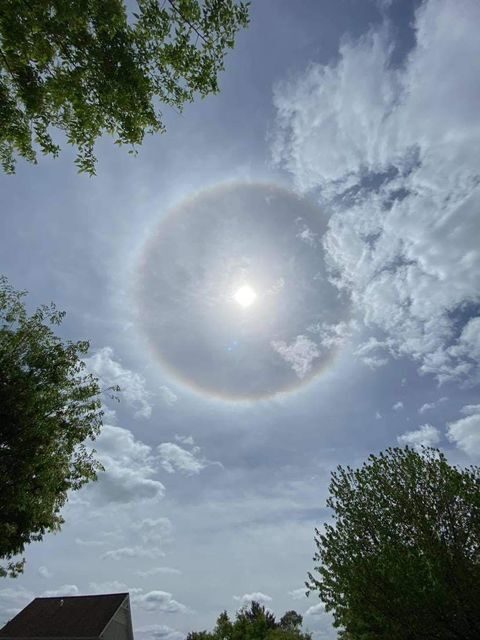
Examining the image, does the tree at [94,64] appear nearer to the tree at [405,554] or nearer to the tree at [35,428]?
the tree at [35,428]

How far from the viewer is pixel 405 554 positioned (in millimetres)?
17969

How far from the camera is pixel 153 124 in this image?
891cm

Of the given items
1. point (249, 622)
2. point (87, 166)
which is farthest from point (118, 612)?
point (87, 166)

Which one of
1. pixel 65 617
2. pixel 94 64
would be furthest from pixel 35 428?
pixel 65 617

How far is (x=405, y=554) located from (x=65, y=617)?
39973 millimetres

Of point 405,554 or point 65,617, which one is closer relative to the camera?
point 405,554

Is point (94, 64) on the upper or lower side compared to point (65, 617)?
upper

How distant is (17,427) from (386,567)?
17003 millimetres

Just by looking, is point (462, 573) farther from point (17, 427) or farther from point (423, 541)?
point (17, 427)

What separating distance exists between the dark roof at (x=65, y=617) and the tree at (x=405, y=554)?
28.1m

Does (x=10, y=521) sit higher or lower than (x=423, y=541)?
higher

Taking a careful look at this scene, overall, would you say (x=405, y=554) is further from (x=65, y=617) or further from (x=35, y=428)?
(x=65, y=617)

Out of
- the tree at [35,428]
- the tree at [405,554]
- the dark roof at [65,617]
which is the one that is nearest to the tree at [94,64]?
the tree at [35,428]

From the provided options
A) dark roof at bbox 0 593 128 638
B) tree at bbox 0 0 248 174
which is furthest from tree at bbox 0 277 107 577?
dark roof at bbox 0 593 128 638
